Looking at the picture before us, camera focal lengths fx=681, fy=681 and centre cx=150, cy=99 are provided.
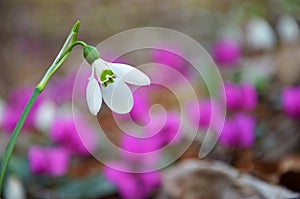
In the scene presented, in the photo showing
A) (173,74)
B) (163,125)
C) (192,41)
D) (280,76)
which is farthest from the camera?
(192,41)

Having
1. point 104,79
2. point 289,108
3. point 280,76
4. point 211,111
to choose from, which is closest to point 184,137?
point 211,111

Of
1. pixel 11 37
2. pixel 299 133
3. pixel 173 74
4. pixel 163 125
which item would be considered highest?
pixel 11 37

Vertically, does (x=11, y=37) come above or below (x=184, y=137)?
above

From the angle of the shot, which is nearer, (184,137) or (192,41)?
(184,137)

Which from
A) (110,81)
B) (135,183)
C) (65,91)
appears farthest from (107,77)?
(65,91)

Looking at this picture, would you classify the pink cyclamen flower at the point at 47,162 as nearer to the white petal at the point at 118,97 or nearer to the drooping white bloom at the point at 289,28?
A: the white petal at the point at 118,97

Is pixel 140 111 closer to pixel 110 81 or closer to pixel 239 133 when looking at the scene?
pixel 239 133

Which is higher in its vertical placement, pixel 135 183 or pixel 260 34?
pixel 260 34

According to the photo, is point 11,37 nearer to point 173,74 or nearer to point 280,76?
point 173,74
